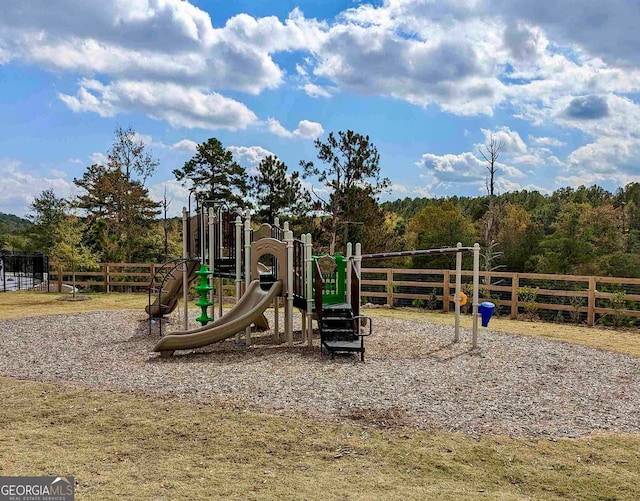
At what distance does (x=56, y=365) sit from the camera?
6.86 metres

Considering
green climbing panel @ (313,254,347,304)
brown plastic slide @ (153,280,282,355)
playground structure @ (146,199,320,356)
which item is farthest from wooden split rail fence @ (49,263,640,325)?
brown plastic slide @ (153,280,282,355)

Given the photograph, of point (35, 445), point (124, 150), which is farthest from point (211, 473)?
point (124, 150)

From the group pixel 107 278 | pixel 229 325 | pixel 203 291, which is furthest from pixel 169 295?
pixel 107 278

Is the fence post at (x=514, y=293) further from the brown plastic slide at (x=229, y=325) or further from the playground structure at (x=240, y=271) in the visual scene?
the brown plastic slide at (x=229, y=325)

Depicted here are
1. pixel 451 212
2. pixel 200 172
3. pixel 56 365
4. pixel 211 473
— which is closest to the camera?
pixel 211 473

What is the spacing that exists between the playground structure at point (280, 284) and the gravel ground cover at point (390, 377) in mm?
301

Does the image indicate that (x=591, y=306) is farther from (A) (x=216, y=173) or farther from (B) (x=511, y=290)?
(A) (x=216, y=173)

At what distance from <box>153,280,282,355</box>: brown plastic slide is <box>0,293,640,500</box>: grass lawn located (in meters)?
2.34

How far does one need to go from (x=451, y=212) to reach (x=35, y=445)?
26759mm

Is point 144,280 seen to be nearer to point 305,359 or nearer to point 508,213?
point 305,359

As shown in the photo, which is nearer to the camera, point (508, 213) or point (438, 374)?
point (438, 374)

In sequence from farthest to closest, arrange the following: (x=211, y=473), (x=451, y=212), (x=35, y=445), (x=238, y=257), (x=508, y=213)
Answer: (x=508, y=213) → (x=451, y=212) → (x=238, y=257) → (x=35, y=445) → (x=211, y=473)

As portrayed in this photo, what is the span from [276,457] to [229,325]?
4.11 meters

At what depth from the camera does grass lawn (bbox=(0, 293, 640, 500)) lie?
3305mm
